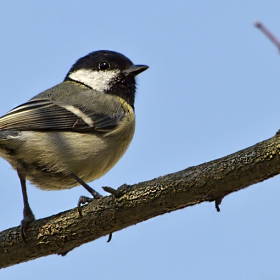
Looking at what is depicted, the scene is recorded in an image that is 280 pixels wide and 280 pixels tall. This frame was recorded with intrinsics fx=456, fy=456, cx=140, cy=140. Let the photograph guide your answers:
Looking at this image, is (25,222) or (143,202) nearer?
(143,202)

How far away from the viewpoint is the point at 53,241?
4.32m

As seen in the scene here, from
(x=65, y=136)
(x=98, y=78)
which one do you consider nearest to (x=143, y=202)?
(x=65, y=136)

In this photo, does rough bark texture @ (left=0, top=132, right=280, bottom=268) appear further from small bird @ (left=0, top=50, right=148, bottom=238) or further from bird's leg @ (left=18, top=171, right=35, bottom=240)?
small bird @ (left=0, top=50, right=148, bottom=238)

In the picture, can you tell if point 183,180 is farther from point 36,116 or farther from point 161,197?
point 36,116

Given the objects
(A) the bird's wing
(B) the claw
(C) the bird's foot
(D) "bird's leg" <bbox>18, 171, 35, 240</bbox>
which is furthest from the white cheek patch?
(B) the claw

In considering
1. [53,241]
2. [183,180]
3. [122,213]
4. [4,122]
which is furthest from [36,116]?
[183,180]

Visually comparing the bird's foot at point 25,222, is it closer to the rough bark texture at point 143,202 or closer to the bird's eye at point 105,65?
the rough bark texture at point 143,202

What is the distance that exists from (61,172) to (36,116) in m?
0.70

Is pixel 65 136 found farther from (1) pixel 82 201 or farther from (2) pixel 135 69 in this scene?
(2) pixel 135 69

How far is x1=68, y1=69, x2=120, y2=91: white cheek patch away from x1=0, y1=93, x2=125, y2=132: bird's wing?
1.39 feet

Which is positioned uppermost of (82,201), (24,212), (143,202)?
(24,212)

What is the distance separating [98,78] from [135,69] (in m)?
0.54

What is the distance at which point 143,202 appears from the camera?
376 centimetres

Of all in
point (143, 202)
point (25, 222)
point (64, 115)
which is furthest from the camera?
point (64, 115)
